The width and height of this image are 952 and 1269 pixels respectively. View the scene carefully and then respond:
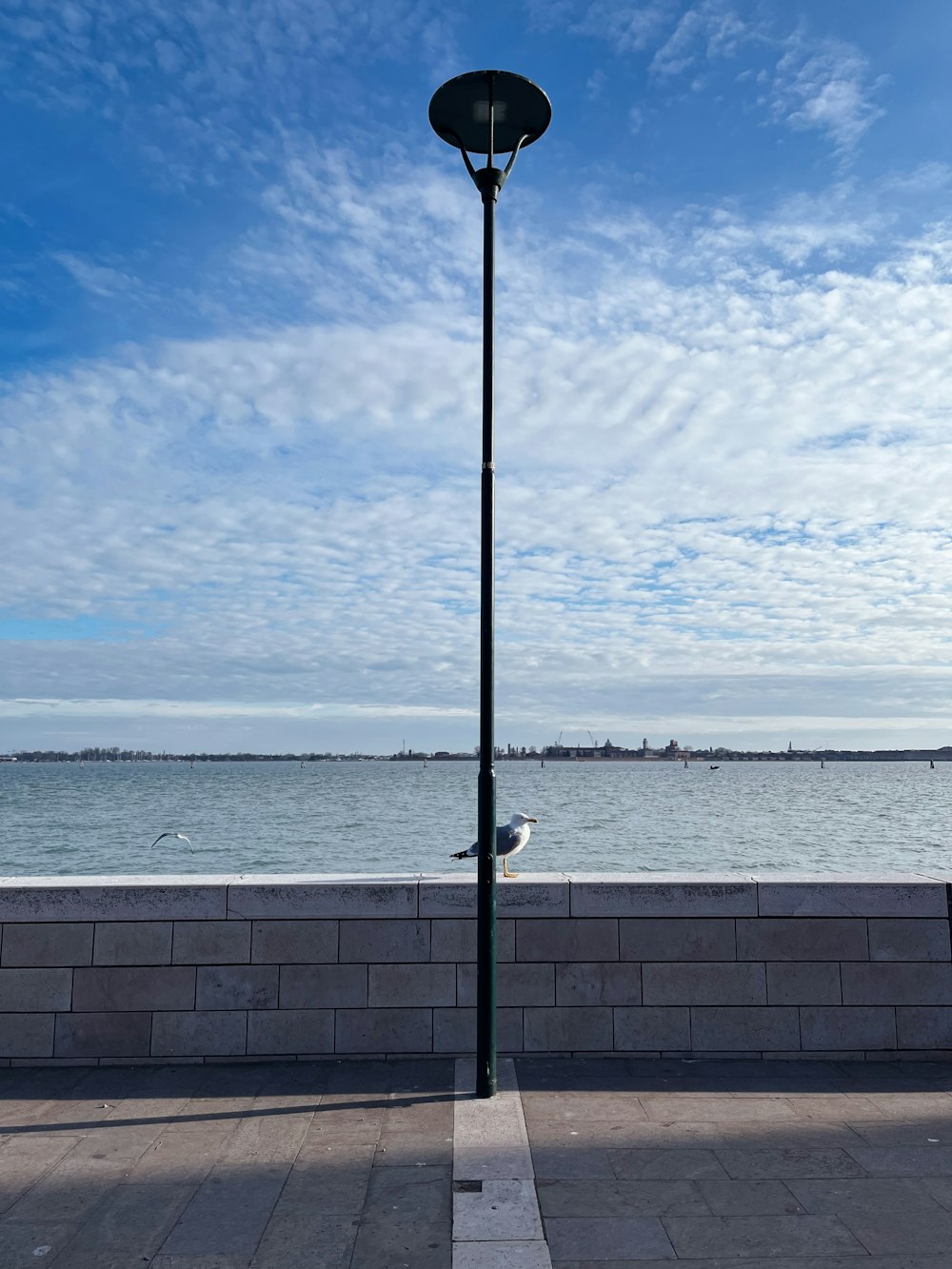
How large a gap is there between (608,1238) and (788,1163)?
124 centimetres

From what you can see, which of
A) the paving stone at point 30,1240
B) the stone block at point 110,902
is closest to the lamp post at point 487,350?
the stone block at point 110,902

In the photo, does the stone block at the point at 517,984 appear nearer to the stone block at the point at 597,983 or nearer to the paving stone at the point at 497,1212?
the stone block at the point at 597,983

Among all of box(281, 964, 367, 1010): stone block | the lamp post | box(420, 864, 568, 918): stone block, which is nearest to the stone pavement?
box(281, 964, 367, 1010): stone block

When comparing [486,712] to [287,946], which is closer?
[486,712]

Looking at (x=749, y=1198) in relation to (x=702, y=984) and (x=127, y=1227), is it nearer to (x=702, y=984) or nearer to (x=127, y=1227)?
(x=702, y=984)

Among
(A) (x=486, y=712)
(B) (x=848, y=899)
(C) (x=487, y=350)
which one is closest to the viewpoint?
(A) (x=486, y=712)

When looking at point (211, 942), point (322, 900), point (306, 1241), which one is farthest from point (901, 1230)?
point (211, 942)

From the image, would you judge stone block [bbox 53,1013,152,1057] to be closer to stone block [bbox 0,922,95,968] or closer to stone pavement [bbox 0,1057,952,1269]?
stone pavement [bbox 0,1057,952,1269]

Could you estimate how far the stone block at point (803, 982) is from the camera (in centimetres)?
674

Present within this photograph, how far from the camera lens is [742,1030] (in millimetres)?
6730

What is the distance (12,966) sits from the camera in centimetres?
657

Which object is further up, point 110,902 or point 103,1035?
point 110,902

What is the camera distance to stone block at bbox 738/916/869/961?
6.78 meters

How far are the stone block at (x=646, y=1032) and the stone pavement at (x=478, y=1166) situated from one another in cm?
12
